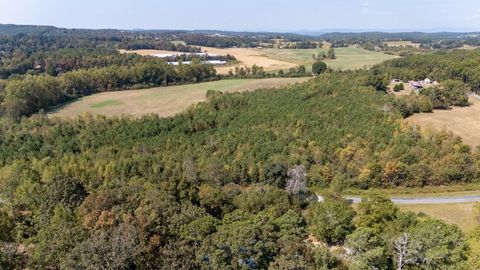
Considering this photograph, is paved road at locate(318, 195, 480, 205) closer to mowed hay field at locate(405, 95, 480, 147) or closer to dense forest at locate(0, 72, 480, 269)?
dense forest at locate(0, 72, 480, 269)

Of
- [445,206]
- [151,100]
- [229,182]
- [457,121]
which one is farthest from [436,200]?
[151,100]

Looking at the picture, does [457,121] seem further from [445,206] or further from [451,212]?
[451,212]

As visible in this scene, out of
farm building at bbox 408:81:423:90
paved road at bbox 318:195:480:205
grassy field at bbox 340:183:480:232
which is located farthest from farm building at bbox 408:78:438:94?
paved road at bbox 318:195:480:205

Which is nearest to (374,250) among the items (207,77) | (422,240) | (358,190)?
(422,240)

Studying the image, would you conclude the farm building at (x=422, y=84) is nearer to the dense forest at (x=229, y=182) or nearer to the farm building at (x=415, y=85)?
the farm building at (x=415, y=85)

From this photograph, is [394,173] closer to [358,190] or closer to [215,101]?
[358,190]
